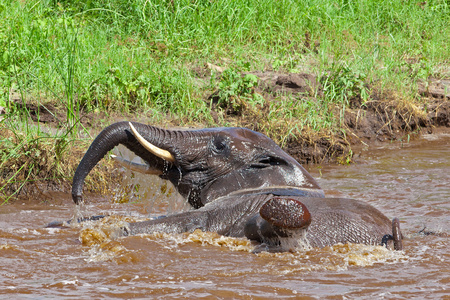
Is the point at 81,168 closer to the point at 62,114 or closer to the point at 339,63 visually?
the point at 62,114

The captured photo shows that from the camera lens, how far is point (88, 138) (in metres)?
6.16

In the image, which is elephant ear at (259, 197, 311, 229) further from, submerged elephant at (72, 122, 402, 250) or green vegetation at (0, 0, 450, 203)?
green vegetation at (0, 0, 450, 203)

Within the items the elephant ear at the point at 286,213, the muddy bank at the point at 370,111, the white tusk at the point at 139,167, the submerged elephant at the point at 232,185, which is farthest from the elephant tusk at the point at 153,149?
the muddy bank at the point at 370,111

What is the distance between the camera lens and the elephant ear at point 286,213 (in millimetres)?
3463

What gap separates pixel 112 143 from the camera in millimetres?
4133

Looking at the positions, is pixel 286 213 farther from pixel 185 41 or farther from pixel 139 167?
pixel 185 41

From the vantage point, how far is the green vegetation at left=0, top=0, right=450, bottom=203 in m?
7.32

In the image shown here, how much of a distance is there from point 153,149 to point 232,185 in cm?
57

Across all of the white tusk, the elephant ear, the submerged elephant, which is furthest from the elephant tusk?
the elephant ear

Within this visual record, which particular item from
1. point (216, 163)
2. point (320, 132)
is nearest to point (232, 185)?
point (216, 163)

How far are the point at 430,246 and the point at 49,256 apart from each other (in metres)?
2.26

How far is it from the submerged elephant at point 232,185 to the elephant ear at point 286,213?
0.12 meters

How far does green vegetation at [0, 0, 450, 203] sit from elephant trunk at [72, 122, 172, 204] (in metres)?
1.66

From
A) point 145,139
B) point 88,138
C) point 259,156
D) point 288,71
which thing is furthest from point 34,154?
point 288,71
